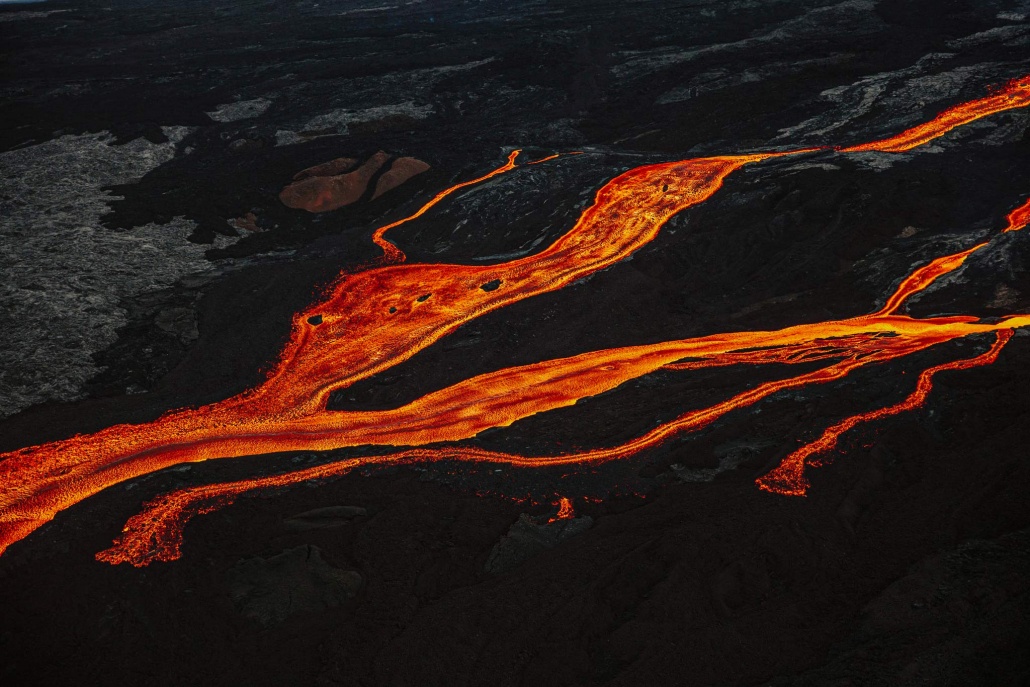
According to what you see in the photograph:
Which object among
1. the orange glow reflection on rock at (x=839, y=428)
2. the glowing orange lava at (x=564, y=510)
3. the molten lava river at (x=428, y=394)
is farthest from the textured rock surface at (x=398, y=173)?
the orange glow reflection on rock at (x=839, y=428)

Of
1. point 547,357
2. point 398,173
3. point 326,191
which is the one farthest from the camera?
point 398,173

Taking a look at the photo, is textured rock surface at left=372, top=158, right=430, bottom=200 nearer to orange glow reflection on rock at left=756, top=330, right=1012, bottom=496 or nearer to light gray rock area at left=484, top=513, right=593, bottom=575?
light gray rock area at left=484, top=513, right=593, bottom=575

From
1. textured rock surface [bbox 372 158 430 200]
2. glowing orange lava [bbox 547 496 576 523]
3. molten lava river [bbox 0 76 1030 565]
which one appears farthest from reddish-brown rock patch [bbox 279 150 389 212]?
glowing orange lava [bbox 547 496 576 523]

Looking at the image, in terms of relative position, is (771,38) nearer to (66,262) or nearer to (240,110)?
(240,110)

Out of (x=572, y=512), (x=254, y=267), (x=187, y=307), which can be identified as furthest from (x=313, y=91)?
(x=572, y=512)

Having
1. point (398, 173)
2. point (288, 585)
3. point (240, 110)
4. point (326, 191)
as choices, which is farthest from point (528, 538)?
point (240, 110)

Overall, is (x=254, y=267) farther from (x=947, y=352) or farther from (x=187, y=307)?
(x=947, y=352)
